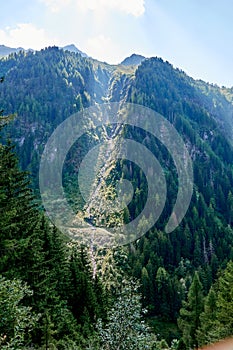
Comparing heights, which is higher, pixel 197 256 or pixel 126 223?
pixel 126 223

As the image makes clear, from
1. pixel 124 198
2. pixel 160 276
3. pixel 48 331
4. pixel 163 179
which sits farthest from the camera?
pixel 163 179

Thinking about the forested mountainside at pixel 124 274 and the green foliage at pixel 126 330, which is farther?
the forested mountainside at pixel 124 274

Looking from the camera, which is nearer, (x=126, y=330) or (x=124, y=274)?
(x=126, y=330)

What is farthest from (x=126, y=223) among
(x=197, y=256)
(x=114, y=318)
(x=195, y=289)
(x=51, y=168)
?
(x=114, y=318)

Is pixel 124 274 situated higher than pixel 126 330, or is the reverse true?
pixel 126 330

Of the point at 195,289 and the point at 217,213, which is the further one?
the point at 217,213

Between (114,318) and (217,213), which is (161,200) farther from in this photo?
(114,318)

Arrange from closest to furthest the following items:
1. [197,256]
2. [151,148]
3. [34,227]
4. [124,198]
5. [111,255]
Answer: [34,227], [111,255], [197,256], [124,198], [151,148]

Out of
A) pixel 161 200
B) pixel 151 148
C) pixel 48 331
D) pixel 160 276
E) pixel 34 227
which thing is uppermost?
pixel 151 148

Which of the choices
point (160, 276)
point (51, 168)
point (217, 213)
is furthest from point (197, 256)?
point (51, 168)

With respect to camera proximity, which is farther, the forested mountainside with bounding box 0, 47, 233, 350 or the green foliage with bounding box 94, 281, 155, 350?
the forested mountainside with bounding box 0, 47, 233, 350
